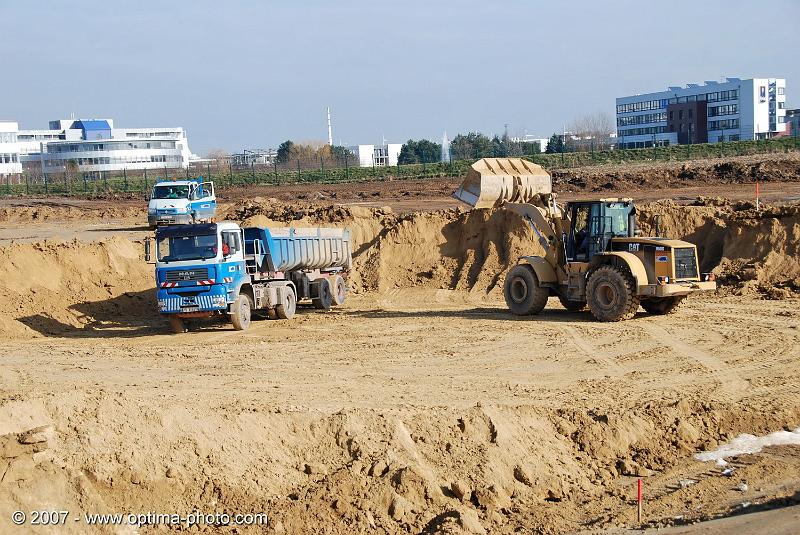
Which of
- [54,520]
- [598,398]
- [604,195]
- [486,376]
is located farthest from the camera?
[604,195]

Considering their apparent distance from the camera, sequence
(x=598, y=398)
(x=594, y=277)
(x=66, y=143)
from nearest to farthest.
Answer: (x=598, y=398) < (x=594, y=277) < (x=66, y=143)

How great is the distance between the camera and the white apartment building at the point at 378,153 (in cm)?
12469

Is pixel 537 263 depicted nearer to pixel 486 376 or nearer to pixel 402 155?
pixel 486 376

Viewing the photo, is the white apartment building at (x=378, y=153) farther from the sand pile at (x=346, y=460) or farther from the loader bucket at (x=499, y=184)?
the sand pile at (x=346, y=460)

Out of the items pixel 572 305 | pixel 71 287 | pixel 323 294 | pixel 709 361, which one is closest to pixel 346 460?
pixel 709 361

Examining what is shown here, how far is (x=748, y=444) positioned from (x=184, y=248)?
12.6 m

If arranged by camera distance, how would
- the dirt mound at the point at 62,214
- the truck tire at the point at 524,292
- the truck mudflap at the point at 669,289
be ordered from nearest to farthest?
1. the truck mudflap at the point at 669,289
2. the truck tire at the point at 524,292
3. the dirt mound at the point at 62,214

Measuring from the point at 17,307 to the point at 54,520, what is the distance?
1458 centimetres

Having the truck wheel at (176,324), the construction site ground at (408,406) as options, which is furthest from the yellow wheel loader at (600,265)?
the truck wheel at (176,324)

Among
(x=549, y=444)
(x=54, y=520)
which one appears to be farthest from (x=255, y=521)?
(x=549, y=444)

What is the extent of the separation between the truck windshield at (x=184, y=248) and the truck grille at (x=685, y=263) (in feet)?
31.6

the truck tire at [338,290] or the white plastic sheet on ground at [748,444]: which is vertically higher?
the truck tire at [338,290]

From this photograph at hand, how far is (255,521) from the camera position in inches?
393

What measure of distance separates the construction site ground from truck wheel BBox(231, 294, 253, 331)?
0.56 meters
